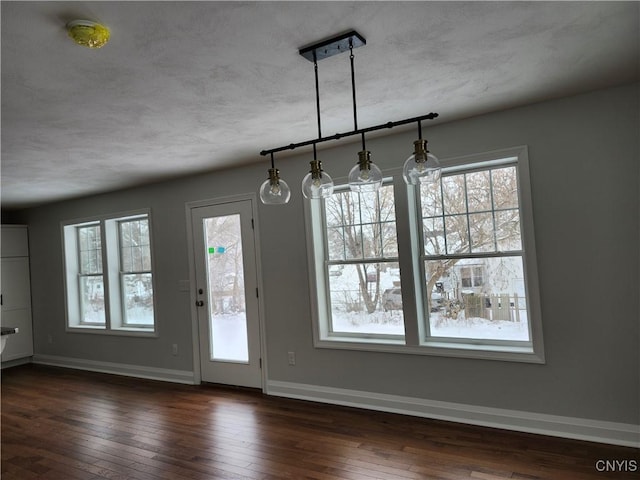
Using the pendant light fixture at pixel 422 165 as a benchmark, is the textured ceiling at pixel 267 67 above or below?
above

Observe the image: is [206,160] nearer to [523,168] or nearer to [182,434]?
[182,434]

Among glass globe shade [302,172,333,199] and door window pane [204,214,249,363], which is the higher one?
glass globe shade [302,172,333,199]

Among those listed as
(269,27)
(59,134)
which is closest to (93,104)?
A: (59,134)

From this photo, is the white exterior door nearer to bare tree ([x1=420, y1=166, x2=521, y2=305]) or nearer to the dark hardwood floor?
the dark hardwood floor

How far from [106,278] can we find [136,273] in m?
0.47

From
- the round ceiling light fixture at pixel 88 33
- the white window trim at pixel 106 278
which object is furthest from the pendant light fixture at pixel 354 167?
the white window trim at pixel 106 278

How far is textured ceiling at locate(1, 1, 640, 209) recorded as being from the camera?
186 centimetres

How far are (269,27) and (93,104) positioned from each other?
1408 mm

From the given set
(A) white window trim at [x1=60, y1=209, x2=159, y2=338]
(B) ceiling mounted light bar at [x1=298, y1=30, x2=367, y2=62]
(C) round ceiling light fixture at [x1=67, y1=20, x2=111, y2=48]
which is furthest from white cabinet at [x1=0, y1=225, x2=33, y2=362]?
(B) ceiling mounted light bar at [x1=298, y1=30, x2=367, y2=62]

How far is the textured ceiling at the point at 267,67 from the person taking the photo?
1859 millimetres

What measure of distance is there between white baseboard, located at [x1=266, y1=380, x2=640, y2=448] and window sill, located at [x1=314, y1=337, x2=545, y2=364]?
0.40 meters

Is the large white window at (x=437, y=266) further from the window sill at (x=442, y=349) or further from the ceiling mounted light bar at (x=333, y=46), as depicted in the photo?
the ceiling mounted light bar at (x=333, y=46)

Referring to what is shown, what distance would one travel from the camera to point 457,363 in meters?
3.59

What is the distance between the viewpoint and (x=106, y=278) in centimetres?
595
